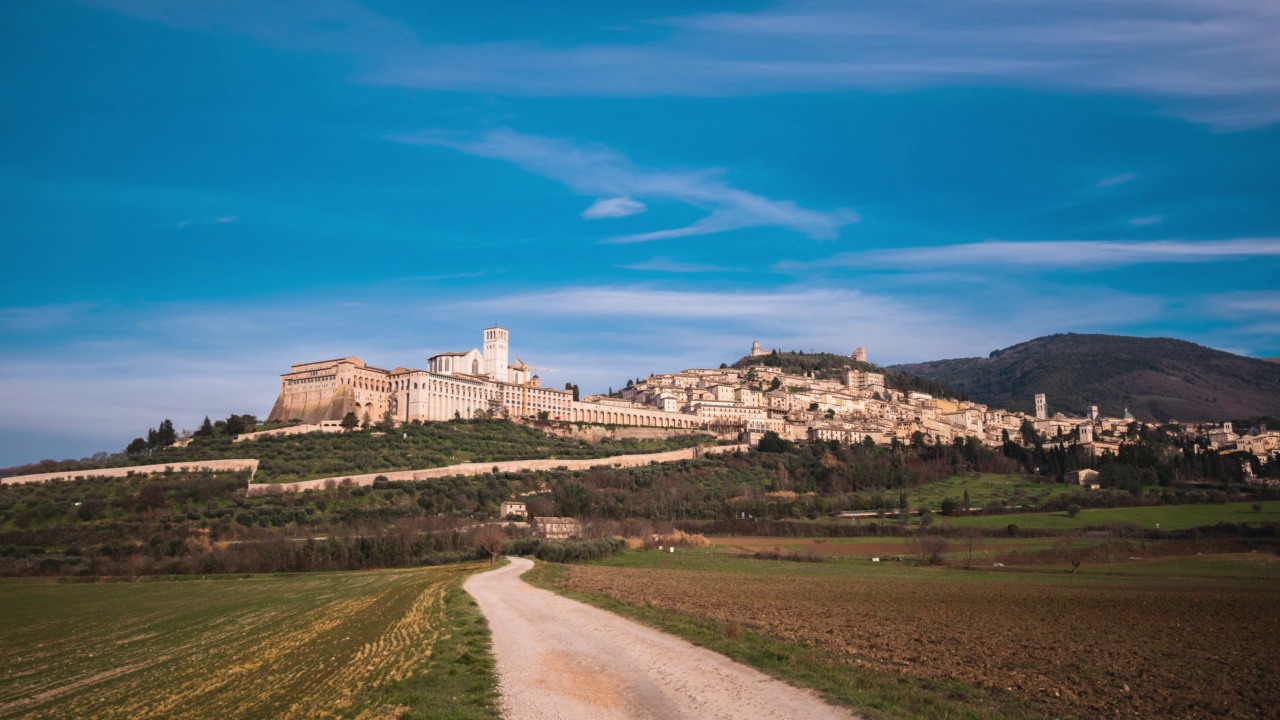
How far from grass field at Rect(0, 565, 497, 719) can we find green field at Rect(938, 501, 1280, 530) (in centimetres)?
4962

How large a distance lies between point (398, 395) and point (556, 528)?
56.6 m

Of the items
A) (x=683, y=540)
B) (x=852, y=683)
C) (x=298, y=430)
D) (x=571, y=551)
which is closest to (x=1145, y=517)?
(x=683, y=540)

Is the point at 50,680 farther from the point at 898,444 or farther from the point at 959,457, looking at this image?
the point at 898,444

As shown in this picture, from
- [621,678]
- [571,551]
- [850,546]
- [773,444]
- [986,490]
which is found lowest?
[850,546]

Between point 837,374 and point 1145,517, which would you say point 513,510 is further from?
point 837,374

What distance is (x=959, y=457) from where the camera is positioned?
112 m

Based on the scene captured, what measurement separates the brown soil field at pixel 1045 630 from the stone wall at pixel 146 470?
51355 millimetres

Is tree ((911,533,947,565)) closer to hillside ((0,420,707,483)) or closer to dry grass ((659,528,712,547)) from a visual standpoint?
dry grass ((659,528,712,547))

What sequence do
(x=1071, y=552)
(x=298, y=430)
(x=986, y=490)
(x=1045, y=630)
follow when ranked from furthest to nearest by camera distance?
(x=298, y=430) → (x=986, y=490) → (x=1071, y=552) → (x=1045, y=630)

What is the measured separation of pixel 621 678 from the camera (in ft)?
47.5

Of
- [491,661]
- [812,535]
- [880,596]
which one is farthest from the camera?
[812,535]

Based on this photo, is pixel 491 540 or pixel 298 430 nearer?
pixel 491 540

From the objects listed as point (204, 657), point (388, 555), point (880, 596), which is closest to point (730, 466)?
point (388, 555)

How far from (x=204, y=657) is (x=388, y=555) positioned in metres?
35.5
